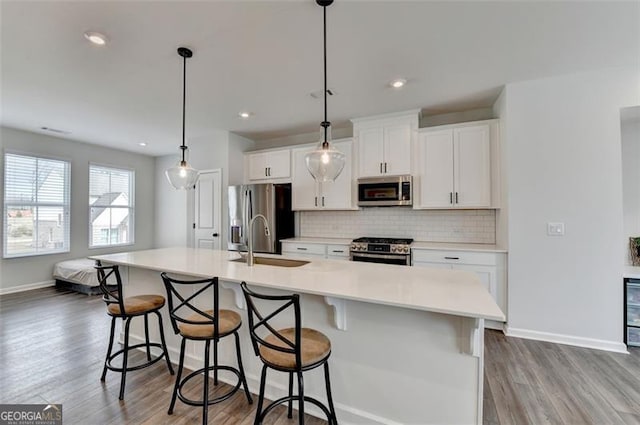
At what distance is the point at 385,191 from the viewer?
12.6ft

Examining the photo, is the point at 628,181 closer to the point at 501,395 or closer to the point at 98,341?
the point at 501,395

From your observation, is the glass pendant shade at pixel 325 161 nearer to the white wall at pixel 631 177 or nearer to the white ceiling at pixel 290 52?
the white ceiling at pixel 290 52

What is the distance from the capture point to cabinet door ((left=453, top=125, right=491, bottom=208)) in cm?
337

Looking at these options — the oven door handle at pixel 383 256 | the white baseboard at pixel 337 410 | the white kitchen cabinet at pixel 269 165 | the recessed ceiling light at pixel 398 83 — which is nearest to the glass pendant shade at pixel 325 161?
the recessed ceiling light at pixel 398 83

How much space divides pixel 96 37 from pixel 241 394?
9.57 feet

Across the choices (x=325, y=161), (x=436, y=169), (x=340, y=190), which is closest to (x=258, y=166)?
(x=340, y=190)

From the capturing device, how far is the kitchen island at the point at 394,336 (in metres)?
1.45

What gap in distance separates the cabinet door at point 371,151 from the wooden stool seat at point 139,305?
2877mm

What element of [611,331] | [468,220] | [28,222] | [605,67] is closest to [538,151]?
[605,67]

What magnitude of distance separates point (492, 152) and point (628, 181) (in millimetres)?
1474

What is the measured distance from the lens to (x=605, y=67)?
268 cm

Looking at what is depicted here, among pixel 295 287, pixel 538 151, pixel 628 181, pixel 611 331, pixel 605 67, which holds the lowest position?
pixel 611 331

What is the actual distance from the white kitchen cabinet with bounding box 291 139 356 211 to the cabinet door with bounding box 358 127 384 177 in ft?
0.59

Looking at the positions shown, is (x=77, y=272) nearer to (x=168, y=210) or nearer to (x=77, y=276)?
(x=77, y=276)
